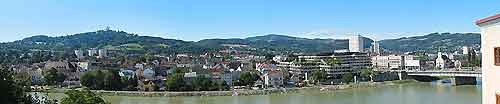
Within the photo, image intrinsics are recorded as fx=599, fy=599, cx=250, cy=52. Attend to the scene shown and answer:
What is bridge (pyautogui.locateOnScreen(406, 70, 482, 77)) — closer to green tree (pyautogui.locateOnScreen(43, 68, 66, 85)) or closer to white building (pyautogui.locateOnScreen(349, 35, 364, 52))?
green tree (pyautogui.locateOnScreen(43, 68, 66, 85))

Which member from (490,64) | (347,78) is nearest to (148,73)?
(347,78)

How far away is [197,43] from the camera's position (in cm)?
8238

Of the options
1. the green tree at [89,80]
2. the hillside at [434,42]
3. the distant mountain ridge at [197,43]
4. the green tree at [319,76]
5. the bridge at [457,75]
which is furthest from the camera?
the hillside at [434,42]

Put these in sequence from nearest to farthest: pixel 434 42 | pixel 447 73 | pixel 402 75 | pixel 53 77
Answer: pixel 447 73
pixel 53 77
pixel 402 75
pixel 434 42

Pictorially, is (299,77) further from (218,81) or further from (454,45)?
(454,45)

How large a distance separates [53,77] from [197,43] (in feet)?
184

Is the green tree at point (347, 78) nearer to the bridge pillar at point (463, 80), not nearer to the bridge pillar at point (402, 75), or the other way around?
the bridge pillar at point (402, 75)

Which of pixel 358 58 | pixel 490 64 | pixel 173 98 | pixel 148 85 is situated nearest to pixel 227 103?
pixel 173 98

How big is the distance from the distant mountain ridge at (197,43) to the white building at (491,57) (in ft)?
195

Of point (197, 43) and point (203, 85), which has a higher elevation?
point (197, 43)

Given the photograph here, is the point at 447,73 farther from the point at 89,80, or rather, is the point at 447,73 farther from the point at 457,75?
the point at 89,80

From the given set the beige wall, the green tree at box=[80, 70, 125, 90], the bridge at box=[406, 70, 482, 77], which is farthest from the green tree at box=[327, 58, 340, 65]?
the beige wall

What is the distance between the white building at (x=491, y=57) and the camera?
1965 millimetres

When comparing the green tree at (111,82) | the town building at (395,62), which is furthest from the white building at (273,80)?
the town building at (395,62)
